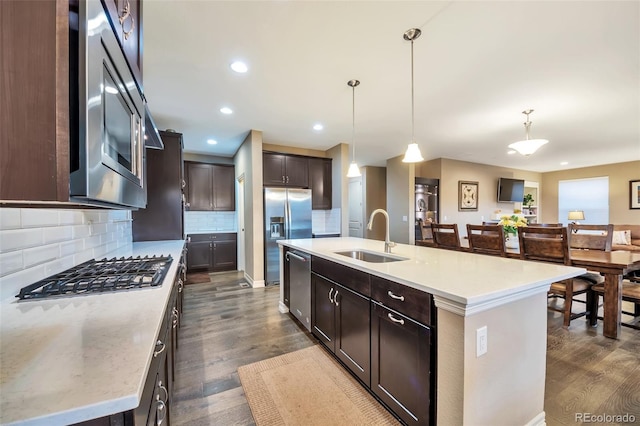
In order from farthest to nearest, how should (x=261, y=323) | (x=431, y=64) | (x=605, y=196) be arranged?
(x=605, y=196), (x=261, y=323), (x=431, y=64)

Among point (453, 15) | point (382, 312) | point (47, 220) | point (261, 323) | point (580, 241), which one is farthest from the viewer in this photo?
point (580, 241)

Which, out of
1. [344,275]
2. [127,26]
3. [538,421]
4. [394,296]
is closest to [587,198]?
[538,421]

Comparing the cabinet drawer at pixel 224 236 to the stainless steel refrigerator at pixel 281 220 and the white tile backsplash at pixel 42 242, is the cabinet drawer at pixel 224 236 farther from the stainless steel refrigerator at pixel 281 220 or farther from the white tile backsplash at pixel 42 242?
the white tile backsplash at pixel 42 242

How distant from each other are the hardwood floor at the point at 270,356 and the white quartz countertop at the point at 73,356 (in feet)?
3.64

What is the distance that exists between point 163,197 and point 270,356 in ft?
7.71

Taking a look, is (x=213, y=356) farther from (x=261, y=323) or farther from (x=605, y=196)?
(x=605, y=196)

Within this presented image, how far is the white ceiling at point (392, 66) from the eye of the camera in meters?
1.81

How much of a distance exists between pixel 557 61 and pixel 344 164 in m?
3.25

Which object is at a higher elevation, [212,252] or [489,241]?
[489,241]

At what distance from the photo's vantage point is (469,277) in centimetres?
139

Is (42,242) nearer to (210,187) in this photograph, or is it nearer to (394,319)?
(394,319)

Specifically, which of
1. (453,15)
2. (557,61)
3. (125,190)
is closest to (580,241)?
(557,61)

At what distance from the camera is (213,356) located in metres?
2.27

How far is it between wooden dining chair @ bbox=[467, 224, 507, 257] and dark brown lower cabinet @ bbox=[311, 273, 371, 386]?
2088mm
